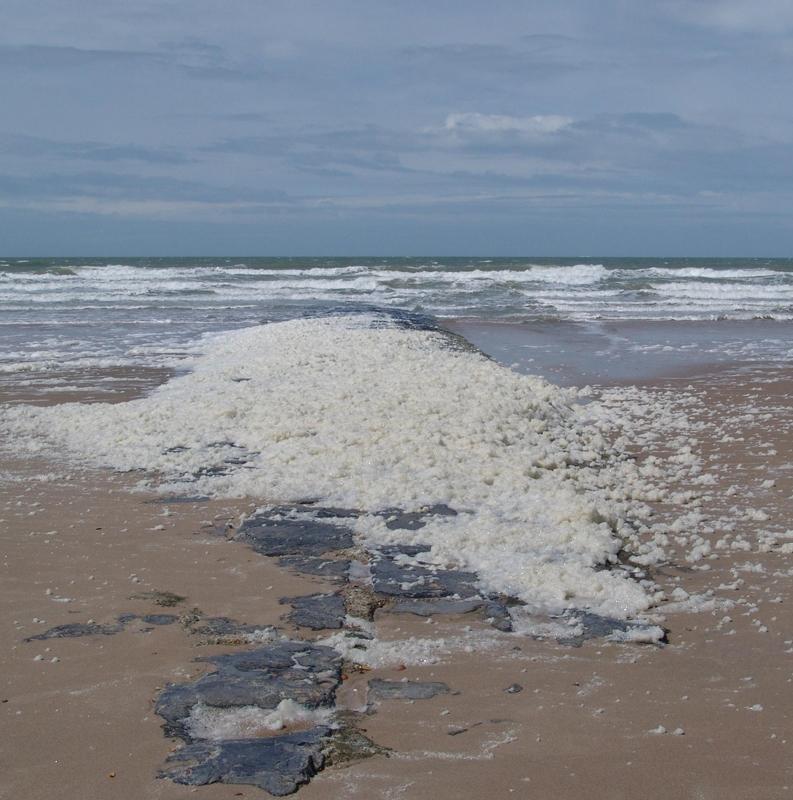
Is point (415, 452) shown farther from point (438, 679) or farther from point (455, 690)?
point (455, 690)

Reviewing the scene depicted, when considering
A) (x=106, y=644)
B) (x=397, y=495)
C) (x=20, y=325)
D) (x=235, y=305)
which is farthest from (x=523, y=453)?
(x=235, y=305)

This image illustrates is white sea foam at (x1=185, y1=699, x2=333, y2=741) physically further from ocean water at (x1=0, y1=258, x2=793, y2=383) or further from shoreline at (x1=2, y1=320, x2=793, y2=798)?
ocean water at (x1=0, y1=258, x2=793, y2=383)

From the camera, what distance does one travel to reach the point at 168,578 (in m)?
4.96

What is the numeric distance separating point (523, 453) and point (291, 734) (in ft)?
13.4

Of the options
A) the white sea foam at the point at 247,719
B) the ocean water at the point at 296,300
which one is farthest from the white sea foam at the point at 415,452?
the ocean water at the point at 296,300

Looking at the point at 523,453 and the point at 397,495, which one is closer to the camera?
the point at 397,495

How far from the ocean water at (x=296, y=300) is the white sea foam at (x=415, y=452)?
5208 millimetres

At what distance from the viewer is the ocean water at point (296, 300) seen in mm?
18047

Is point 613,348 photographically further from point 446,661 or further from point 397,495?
point 446,661

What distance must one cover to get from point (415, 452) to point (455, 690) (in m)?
3.48

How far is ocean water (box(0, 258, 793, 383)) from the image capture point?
711 inches

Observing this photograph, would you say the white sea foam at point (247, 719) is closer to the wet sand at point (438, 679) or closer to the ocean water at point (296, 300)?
the wet sand at point (438, 679)

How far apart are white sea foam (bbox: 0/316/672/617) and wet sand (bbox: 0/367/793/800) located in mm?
588

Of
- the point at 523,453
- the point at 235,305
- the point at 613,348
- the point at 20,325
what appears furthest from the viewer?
the point at 235,305
